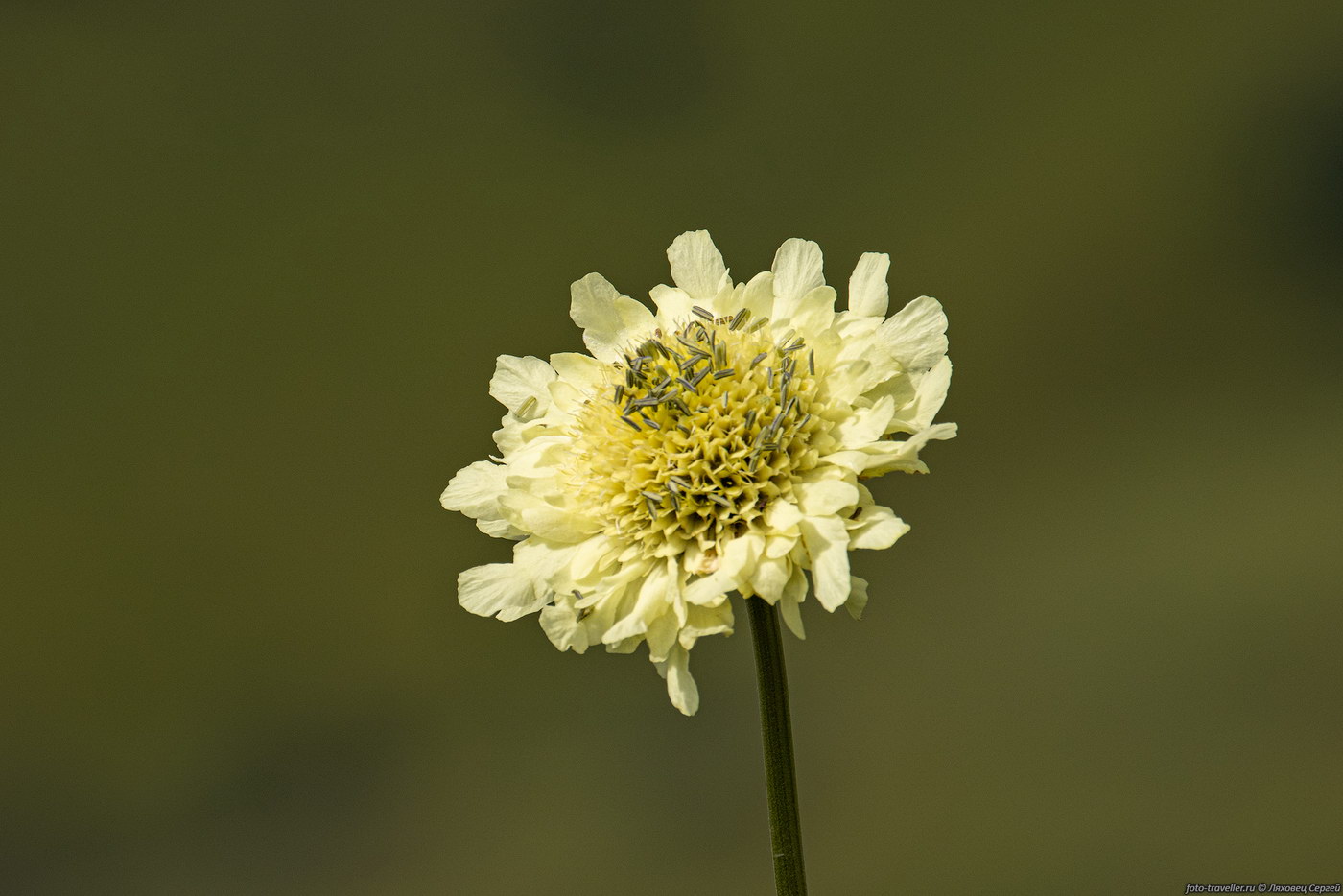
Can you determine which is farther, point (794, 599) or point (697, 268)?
point (697, 268)

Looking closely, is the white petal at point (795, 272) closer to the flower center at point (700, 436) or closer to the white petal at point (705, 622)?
the flower center at point (700, 436)

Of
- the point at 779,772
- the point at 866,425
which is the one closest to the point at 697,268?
the point at 866,425

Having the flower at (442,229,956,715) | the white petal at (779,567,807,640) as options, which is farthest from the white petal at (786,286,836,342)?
the white petal at (779,567,807,640)

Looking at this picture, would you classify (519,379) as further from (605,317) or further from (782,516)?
(782,516)

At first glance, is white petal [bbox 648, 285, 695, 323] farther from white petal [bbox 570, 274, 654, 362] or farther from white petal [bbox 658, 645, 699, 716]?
white petal [bbox 658, 645, 699, 716]

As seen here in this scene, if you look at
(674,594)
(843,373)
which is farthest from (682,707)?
(843,373)

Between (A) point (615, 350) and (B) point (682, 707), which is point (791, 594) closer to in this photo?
(B) point (682, 707)

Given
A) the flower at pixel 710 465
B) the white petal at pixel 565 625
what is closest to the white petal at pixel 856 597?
the flower at pixel 710 465
